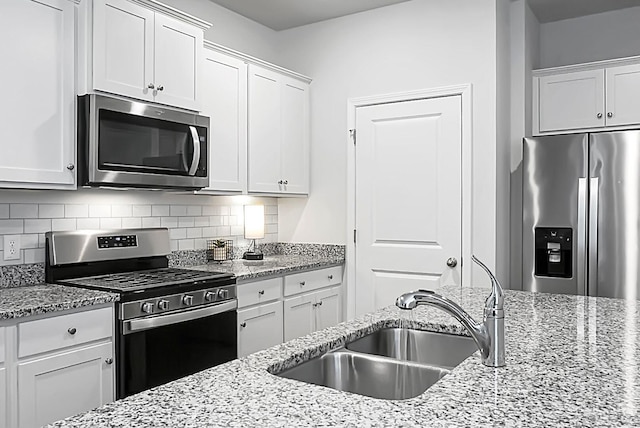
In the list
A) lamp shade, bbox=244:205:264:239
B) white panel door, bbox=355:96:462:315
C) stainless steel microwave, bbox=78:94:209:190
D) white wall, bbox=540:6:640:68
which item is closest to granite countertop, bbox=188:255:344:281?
lamp shade, bbox=244:205:264:239

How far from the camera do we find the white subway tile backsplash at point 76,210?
293 centimetres

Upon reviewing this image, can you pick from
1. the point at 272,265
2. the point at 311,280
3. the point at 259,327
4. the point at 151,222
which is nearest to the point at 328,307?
the point at 311,280

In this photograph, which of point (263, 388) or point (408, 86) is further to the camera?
point (408, 86)

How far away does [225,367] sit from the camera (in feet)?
4.34

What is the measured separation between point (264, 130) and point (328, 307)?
1408 millimetres

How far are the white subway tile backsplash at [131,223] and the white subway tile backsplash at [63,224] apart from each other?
33 centimetres

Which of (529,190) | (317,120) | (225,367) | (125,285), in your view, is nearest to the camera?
(225,367)

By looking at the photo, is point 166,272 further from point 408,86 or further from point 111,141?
point 408,86

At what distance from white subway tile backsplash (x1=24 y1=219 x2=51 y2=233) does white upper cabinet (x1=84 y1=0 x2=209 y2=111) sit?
0.74 meters

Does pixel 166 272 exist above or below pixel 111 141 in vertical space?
below

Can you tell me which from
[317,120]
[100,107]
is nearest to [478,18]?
[317,120]

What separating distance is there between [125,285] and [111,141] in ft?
2.39

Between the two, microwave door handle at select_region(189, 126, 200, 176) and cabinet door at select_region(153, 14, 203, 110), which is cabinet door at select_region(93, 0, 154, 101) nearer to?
cabinet door at select_region(153, 14, 203, 110)

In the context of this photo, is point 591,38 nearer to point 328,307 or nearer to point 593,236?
point 593,236
